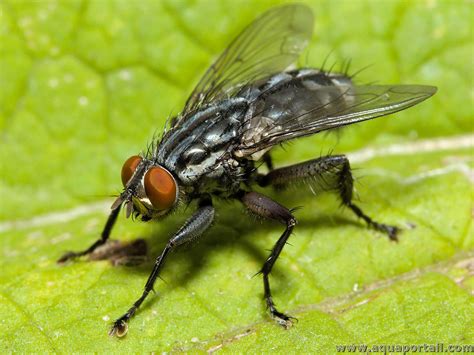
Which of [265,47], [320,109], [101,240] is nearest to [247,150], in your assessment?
[320,109]

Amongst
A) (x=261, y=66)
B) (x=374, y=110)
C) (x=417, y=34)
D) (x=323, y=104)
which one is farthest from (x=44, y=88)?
(x=417, y=34)

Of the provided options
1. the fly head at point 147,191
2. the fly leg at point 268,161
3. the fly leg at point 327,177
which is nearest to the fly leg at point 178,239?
the fly head at point 147,191

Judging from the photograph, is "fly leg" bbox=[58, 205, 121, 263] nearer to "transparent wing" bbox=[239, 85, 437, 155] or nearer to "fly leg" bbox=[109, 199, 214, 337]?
"fly leg" bbox=[109, 199, 214, 337]

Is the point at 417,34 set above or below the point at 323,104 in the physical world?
above

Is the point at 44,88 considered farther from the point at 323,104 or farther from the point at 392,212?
the point at 392,212

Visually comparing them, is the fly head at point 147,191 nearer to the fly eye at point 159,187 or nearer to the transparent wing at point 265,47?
the fly eye at point 159,187

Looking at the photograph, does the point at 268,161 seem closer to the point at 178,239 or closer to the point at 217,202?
the point at 217,202

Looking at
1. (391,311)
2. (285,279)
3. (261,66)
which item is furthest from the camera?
(261,66)
